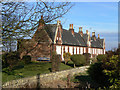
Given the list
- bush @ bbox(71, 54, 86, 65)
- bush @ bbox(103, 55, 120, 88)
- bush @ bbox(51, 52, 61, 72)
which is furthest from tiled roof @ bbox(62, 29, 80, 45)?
bush @ bbox(103, 55, 120, 88)

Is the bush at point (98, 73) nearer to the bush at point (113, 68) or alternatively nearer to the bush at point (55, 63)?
the bush at point (113, 68)

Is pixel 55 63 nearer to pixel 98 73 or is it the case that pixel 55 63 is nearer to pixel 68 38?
Answer: pixel 98 73

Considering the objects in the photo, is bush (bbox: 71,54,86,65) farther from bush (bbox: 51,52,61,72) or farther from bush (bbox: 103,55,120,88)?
bush (bbox: 103,55,120,88)

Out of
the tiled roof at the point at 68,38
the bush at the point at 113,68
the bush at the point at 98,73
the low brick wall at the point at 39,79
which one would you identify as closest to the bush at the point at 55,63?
the low brick wall at the point at 39,79

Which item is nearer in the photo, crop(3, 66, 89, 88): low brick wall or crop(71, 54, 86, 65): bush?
crop(3, 66, 89, 88): low brick wall

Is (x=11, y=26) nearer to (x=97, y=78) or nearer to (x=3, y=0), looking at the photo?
(x=3, y=0)

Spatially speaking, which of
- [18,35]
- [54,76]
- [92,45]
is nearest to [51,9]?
[18,35]

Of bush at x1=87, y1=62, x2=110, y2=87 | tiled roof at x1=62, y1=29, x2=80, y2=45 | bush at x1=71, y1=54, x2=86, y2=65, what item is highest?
tiled roof at x1=62, y1=29, x2=80, y2=45

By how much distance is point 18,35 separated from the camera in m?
4.75

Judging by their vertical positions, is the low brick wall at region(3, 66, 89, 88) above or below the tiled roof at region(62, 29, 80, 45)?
below

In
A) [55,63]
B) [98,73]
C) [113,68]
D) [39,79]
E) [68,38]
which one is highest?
[68,38]

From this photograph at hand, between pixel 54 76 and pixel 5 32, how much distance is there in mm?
12835

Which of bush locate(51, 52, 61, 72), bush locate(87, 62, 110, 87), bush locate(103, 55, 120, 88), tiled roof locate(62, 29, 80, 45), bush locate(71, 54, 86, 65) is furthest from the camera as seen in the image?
tiled roof locate(62, 29, 80, 45)

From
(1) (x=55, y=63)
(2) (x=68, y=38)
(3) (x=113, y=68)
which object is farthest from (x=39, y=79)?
(2) (x=68, y=38)
